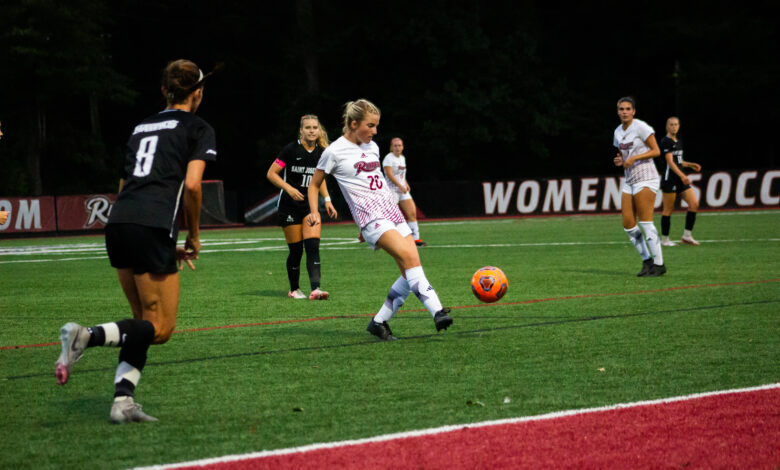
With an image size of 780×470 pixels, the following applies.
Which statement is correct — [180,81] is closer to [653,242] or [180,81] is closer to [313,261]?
[313,261]

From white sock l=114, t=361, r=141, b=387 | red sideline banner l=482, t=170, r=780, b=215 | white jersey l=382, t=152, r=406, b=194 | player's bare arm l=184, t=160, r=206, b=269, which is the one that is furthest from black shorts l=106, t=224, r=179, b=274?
red sideline banner l=482, t=170, r=780, b=215

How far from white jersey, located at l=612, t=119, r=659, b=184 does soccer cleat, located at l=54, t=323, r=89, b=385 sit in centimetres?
969

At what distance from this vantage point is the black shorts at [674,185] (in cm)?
1962

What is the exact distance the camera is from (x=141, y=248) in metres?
5.27

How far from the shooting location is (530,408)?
558cm

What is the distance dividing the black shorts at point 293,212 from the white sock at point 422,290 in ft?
14.0

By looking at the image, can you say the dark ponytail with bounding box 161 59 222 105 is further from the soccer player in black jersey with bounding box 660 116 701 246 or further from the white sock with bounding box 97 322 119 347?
the soccer player in black jersey with bounding box 660 116 701 246

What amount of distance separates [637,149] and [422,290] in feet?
21.6

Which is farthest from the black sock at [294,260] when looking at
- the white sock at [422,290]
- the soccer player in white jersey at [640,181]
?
the soccer player in white jersey at [640,181]

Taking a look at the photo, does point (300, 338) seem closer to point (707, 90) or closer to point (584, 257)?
point (584, 257)

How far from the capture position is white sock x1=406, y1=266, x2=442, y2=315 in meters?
7.91

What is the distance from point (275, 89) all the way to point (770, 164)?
28186mm

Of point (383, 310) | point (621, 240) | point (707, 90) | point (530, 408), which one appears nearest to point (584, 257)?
point (621, 240)

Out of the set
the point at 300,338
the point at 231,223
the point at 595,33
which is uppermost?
the point at 595,33
